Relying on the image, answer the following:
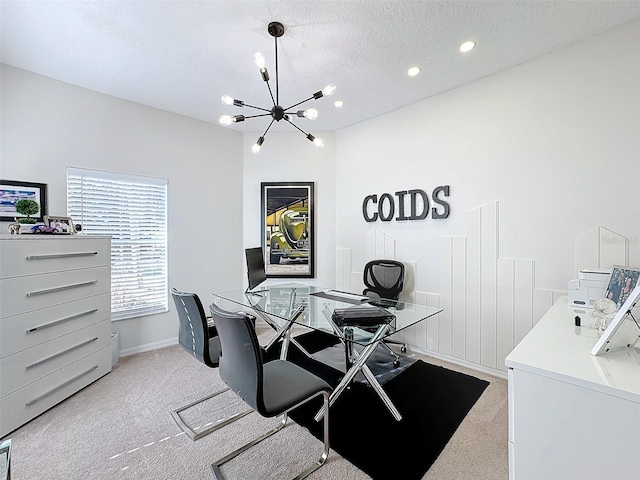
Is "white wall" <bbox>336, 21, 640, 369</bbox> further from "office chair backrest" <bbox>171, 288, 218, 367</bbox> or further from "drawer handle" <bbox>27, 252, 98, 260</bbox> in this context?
"drawer handle" <bbox>27, 252, 98, 260</bbox>

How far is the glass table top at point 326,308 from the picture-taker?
2076mm

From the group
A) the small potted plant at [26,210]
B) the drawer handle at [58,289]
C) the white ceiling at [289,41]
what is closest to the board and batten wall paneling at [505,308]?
the white ceiling at [289,41]

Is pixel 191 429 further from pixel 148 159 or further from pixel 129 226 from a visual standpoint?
pixel 148 159

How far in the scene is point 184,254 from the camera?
3.86 m

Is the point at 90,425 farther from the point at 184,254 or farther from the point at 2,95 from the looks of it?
the point at 2,95

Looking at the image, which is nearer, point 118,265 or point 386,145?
point 118,265

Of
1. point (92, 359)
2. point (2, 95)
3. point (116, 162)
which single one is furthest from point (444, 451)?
point (2, 95)

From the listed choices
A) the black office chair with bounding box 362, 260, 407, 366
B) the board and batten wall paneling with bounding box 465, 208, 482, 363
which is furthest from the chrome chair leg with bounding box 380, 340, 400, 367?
the board and batten wall paneling with bounding box 465, 208, 482, 363

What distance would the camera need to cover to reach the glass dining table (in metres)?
2.07

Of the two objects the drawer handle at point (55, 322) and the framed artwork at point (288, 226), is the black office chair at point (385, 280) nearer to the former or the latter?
the framed artwork at point (288, 226)

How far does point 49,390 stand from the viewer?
89.9 inches

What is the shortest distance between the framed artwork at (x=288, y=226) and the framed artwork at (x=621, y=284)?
3190 millimetres

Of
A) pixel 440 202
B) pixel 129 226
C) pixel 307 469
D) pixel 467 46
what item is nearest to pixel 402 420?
pixel 307 469

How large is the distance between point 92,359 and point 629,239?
458cm
